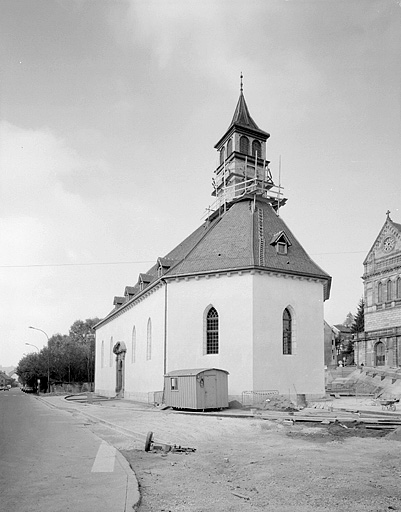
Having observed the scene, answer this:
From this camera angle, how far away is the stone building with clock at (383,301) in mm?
52062

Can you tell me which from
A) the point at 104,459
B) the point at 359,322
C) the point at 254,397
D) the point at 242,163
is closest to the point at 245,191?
the point at 242,163

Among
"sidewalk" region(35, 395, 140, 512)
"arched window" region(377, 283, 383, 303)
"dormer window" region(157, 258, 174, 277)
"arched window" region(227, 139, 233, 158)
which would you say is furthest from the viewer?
"arched window" region(377, 283, 383, 303)

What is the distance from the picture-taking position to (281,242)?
3081 cm

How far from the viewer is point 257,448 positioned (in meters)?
12.5

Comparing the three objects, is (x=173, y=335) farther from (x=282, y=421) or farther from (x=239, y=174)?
(x=239, y=174)

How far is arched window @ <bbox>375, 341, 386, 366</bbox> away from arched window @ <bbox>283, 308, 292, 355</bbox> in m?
27.3

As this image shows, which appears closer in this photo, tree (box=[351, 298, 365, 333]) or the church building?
the church building

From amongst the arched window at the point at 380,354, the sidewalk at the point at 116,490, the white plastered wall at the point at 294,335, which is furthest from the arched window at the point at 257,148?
the sidewalk at the point at 116,490

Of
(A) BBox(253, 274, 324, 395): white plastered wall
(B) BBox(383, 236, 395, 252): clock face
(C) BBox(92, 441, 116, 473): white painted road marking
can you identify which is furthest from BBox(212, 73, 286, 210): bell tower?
(C) BBox(92, 441, 116, 473): white painted road marking

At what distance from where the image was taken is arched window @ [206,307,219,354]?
95.8 ft

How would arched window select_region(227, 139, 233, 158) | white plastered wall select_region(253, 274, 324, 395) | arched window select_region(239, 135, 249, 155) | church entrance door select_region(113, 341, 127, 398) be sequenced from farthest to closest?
church entrance door select_region(113, 341, 127, 398), arched window select_region(227, 139, 233, 158), arched window select_region(239, 135, 249, 155), white plastered wall select_region(253, 274, 324, 395)

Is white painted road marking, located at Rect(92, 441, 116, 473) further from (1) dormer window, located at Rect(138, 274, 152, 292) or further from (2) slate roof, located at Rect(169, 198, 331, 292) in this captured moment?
(1) dormer window, located at Rect(138, 274, 152, 292)

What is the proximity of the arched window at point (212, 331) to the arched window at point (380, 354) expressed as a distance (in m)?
29.8

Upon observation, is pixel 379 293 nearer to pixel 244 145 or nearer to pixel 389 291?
pixel 389 291
